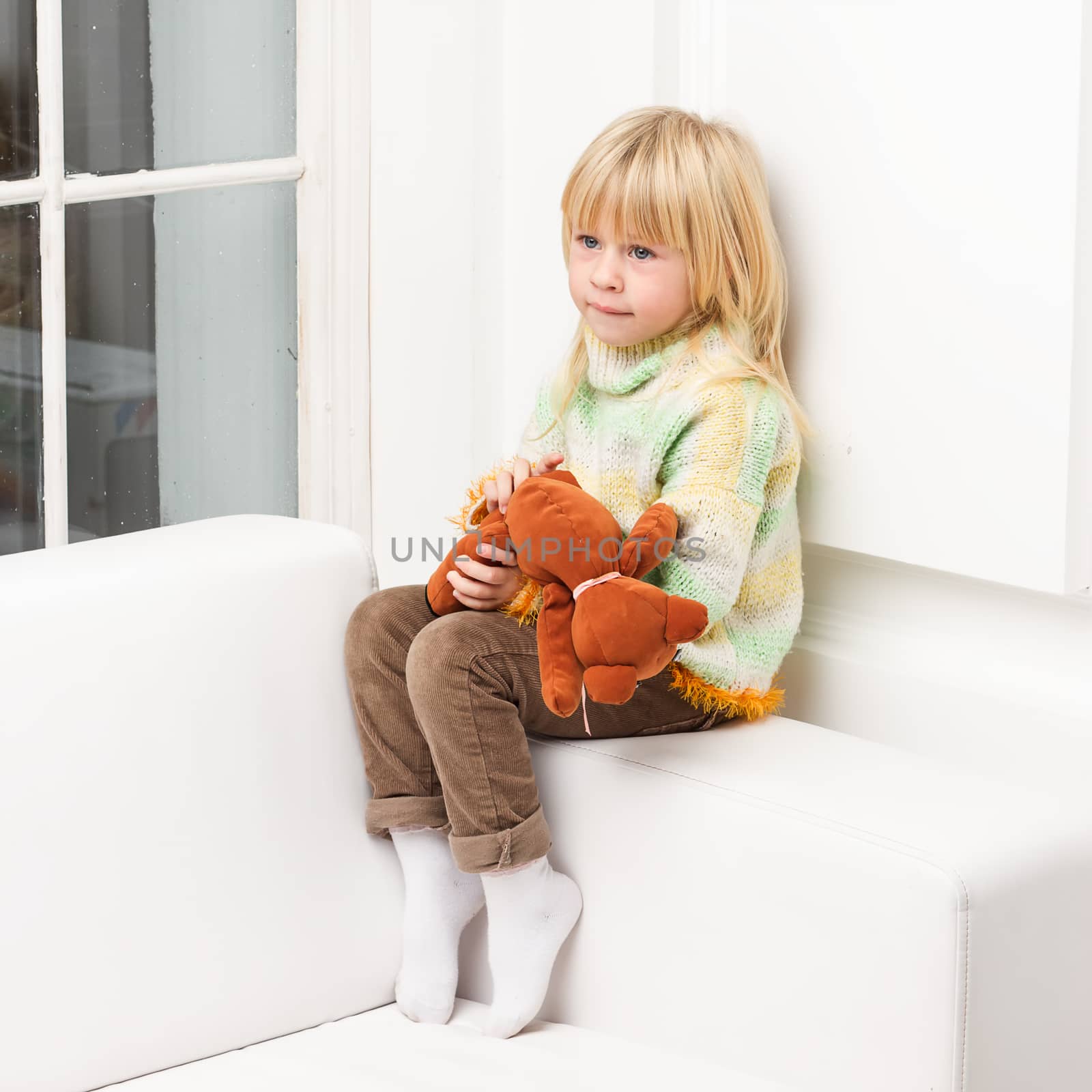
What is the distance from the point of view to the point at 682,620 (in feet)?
3.70

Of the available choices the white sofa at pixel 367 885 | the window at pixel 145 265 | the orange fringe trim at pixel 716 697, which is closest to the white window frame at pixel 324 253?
the window at pixel 145 265

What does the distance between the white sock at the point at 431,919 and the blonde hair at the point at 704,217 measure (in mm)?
483

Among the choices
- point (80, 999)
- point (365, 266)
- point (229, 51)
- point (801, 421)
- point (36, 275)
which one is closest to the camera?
point (80, 999)

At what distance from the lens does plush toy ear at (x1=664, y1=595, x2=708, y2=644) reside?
1.13 m

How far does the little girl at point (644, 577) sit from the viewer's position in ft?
4.14

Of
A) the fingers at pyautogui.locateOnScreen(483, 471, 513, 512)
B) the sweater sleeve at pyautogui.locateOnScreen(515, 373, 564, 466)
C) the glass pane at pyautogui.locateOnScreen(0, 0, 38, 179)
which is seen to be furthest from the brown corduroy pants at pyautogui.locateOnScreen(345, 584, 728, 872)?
the glass pane at pyautogui.locateOnScreen(0, 0, 38, 179)

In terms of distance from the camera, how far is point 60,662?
117 centimetres

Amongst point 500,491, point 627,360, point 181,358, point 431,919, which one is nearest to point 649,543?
point 500,491

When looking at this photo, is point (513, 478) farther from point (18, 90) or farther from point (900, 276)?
point (18, 90)

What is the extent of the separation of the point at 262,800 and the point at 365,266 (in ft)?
2.48

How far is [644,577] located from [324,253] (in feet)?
2.27

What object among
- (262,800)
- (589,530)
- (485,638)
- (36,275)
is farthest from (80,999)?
(36,275)

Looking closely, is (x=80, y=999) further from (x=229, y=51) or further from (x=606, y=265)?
(x=229, y=51)

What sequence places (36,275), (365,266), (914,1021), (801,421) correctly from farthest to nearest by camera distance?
(365,266) → (36,275) → (801,421) → (914,1021)
